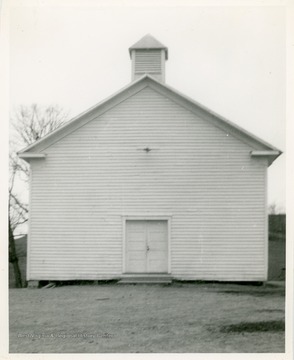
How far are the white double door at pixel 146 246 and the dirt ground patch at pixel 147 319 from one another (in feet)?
3.58

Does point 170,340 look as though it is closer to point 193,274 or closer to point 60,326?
point 60,326

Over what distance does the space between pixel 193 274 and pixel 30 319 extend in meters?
6.12

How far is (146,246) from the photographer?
18.5m

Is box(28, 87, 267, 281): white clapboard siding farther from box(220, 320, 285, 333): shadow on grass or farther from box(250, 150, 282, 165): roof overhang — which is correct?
box(220, 320, 285, 333): shadow on grass

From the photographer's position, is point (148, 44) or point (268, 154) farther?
point (268, 154)

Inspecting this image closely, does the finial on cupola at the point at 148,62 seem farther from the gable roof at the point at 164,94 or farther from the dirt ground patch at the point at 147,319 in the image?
the dirt ground patch at the point at 147,319

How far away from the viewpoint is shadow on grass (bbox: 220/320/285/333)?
12.1 meters

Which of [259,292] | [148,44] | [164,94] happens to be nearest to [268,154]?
[164,94]

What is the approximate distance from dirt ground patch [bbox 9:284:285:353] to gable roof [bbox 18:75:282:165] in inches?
157

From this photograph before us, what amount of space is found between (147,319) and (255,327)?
231cm

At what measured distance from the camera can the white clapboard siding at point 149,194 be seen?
1805 centimetres

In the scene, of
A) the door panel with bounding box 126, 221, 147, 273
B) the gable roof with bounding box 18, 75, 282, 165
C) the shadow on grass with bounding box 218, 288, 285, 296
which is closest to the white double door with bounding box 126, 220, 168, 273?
the door panel with bounding box 126, 221, 147, 273

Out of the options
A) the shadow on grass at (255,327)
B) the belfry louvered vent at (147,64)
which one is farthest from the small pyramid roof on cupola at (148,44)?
the shadow on grass at (255,327)

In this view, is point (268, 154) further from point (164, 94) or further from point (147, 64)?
point (147, 64)
